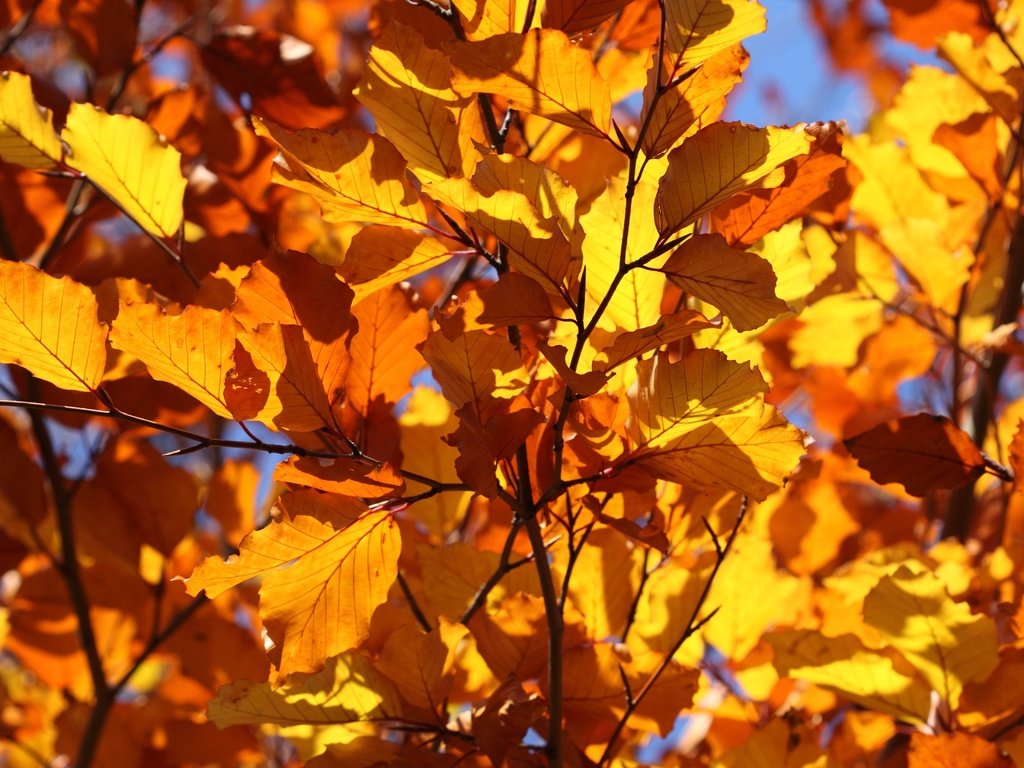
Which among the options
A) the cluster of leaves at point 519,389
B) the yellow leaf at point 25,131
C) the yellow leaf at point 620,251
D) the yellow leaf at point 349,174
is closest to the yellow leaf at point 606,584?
the cluster of leaves at point 519,389

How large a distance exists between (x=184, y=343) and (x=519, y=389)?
197mm

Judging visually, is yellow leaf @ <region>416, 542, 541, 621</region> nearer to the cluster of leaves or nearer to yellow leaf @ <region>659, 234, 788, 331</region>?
the cluster of leaves

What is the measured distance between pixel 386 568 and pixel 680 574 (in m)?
0.35

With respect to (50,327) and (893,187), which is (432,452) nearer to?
(50,327)

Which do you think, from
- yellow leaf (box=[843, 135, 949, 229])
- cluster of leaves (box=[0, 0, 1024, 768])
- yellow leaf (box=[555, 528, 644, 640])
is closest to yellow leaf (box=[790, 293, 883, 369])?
cluster of leaves (box=[0, 0, 1024, 768])

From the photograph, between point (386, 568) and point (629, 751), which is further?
point (629, 751)

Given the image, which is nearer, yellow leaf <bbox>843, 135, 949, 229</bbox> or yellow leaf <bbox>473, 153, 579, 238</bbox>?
yellow leaf <bbox>473, 153, 579, 238</bbox>

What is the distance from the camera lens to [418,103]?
60 cm

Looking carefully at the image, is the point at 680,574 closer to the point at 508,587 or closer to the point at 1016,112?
the point at 508,587

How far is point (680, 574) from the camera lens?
0.88 m

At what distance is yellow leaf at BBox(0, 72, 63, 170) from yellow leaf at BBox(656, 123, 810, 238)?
18.9 inches

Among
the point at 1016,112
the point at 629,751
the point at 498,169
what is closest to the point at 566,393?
the point at 498,169

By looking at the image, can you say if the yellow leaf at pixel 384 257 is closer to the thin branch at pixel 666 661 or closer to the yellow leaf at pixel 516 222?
the yellow leaf at pixel 516 222

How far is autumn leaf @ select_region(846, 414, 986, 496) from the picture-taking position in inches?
30.5
